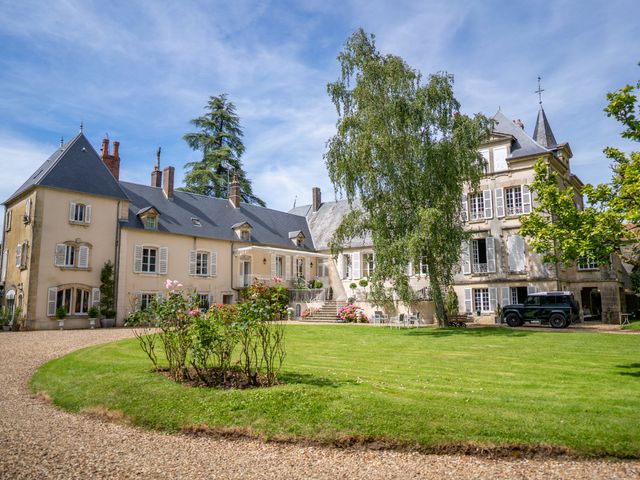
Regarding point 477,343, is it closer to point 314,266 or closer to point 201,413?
point 201,413

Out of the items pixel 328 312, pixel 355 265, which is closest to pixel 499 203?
pixel 355 265

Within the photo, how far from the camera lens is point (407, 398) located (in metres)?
6.18

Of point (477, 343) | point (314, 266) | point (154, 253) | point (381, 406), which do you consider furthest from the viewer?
point (314, 266)

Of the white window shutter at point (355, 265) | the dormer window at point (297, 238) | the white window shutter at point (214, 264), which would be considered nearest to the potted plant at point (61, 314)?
the white window shutter at point (214, 264)

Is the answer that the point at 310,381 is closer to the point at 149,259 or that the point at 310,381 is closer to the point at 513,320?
the point at 513,320

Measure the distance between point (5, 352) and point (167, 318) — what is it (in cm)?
772

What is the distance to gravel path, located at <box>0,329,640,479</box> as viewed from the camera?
4.41 meters

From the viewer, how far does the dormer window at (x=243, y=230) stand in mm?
27812

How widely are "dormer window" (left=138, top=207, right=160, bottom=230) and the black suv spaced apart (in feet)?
56.9

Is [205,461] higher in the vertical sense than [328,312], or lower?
lower

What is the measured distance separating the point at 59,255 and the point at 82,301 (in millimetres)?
2352

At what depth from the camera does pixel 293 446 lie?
517 cm

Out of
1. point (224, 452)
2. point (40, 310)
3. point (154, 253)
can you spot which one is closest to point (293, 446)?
point (224, 452)

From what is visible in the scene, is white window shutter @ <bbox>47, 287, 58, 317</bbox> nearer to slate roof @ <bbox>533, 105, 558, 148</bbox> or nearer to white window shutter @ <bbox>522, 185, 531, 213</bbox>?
white window shutter @ <bbox>522, 185, 531, 213</bbox>
